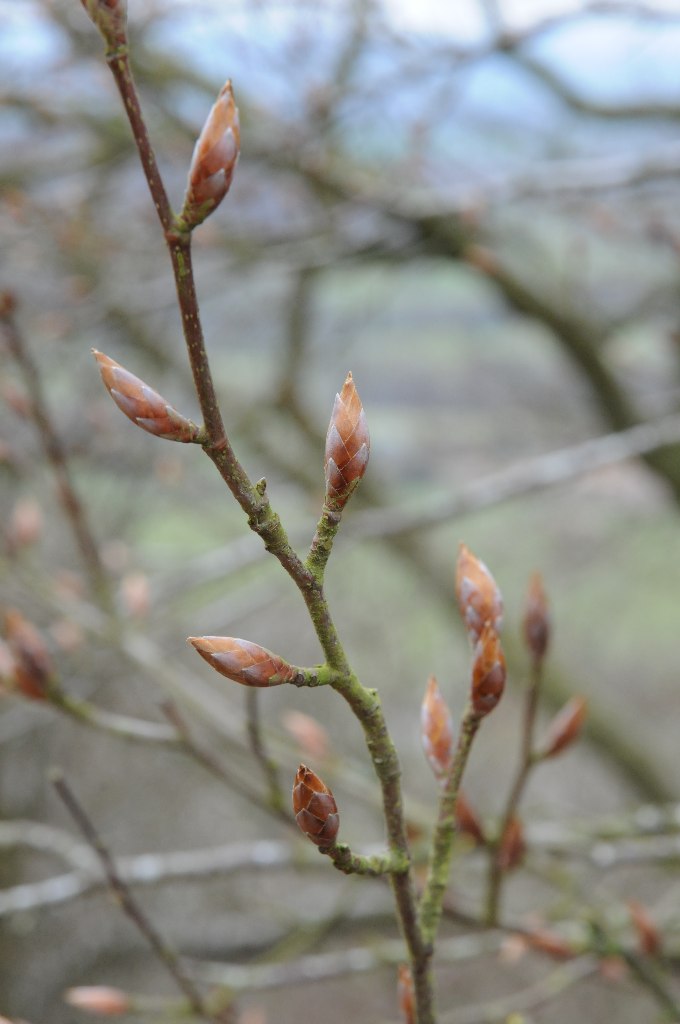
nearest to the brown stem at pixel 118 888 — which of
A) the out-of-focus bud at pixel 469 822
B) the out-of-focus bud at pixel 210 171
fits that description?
the out-of-focus bud at pixel 469 822

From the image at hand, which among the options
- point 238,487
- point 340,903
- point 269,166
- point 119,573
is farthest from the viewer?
point 119,573

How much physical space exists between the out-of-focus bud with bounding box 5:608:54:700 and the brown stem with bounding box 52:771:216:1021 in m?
0.24

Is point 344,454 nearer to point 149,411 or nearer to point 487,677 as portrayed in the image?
point 149,411

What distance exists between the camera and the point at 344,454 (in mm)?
551

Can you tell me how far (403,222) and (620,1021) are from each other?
4.48 meters

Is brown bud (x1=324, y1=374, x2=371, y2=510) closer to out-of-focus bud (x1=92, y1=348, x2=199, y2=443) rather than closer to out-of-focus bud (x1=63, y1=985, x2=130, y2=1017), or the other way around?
out-of-focus bud (x1=92, y1=348, x2=199, y2=443)

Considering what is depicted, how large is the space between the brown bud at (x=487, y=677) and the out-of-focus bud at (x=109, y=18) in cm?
47

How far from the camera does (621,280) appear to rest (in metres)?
5.84

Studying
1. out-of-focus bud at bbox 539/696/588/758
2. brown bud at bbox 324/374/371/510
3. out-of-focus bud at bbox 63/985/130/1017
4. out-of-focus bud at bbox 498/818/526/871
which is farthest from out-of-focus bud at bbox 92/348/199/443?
out-of-focus bud at bbox 63/985/130/1017

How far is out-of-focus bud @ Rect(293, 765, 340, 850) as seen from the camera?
0.55 metres

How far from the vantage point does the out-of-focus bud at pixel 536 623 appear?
3.10 feet

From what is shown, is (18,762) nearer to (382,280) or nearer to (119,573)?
(119,573)

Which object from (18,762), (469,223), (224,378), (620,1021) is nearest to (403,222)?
(469,223)

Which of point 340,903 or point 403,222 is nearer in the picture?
point 340,903
